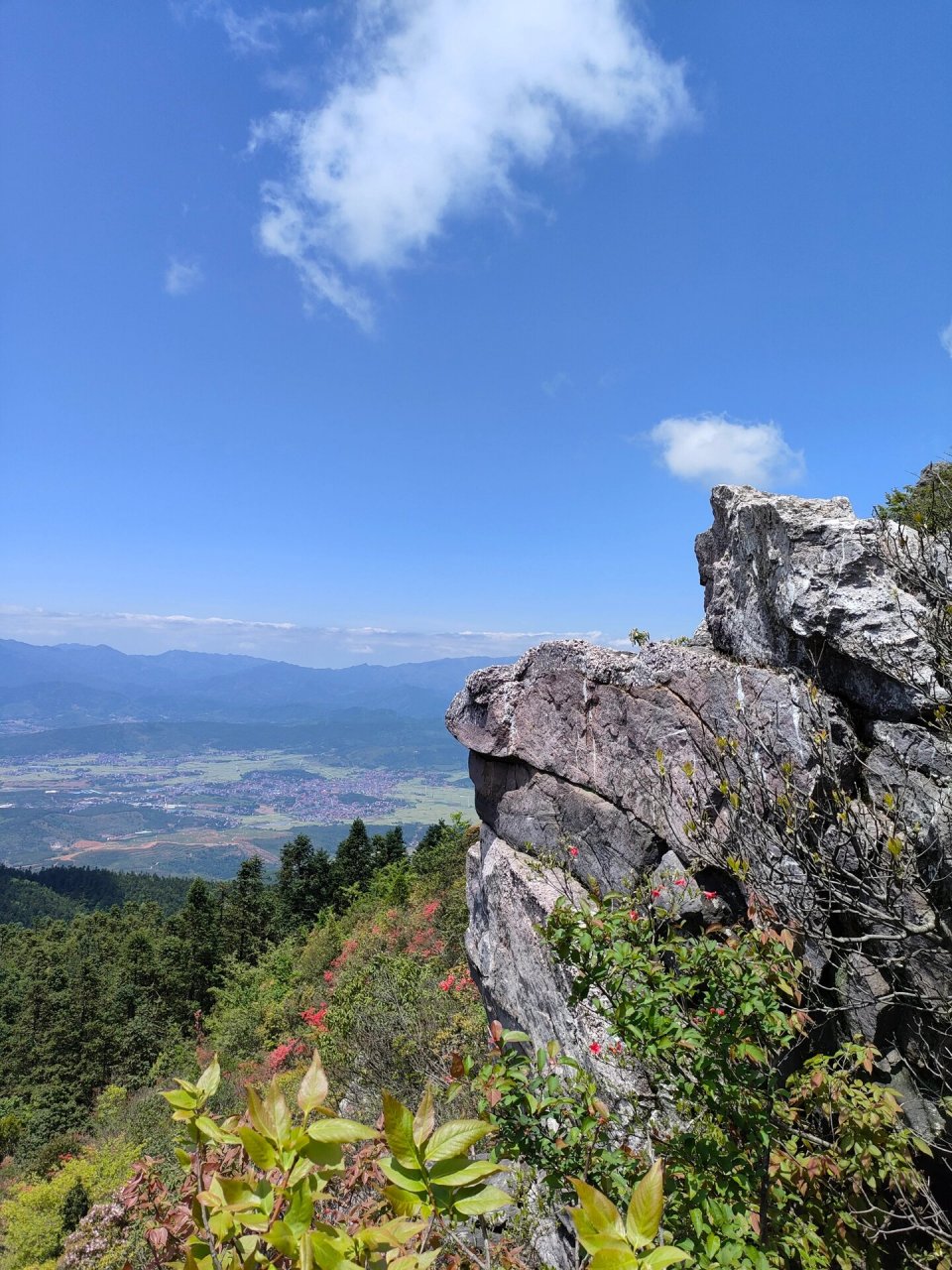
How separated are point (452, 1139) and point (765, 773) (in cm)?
596

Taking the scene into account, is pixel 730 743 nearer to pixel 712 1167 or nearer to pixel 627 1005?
pixel 627 1005

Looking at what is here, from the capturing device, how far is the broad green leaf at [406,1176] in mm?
1215

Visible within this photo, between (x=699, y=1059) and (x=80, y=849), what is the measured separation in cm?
22612

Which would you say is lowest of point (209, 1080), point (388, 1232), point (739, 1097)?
point (739, 1097)

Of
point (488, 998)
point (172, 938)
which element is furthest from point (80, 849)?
point (488, 998)

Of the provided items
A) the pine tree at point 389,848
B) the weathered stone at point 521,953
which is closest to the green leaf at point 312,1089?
the weathered stone at point 521,953

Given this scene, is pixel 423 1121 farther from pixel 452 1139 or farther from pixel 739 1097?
pixel 739 1097

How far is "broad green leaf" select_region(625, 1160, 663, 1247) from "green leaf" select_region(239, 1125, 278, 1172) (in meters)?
0.75

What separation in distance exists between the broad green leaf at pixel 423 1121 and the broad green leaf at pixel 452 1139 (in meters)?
0.02

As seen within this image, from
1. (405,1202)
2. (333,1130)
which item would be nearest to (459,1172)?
(405,1202)

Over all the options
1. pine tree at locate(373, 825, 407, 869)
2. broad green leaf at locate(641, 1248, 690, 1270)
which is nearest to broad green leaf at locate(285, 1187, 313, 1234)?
broad green leaf at locate(641, 1248, 690, 1270)

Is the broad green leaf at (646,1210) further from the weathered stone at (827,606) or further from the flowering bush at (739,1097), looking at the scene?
the weathered stone at (827,606)

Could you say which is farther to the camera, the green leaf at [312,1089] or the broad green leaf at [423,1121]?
the green leaf at [312,1089]

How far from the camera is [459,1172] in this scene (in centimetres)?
124
